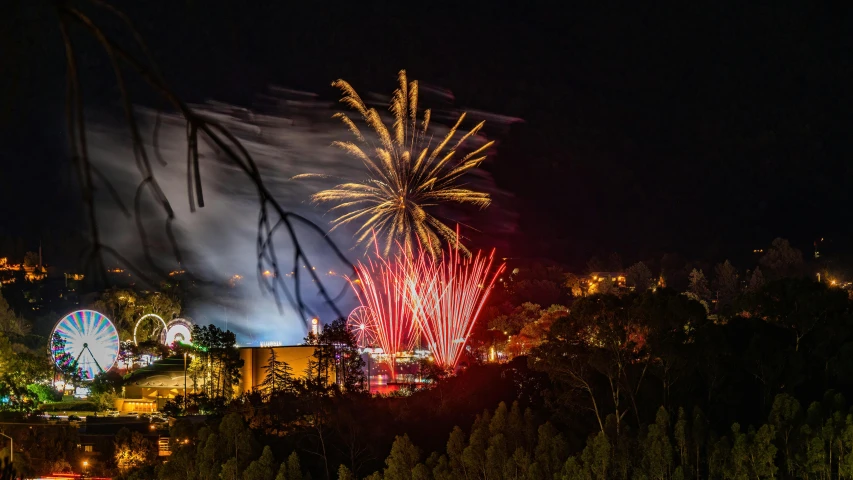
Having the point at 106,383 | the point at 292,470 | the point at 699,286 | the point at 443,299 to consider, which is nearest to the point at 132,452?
the point at 292,470

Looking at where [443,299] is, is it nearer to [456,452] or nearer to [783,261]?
[456,452]

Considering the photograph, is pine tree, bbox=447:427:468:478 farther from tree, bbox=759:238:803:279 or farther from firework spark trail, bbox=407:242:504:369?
tree, bbox=759:238:803:279

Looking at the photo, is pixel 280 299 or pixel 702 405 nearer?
pixel 280 299

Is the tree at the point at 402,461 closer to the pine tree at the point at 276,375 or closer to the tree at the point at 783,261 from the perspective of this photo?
the pine tree at the point at 276,375

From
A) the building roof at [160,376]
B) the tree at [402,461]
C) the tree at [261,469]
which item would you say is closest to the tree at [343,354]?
the building roof at [160,376]

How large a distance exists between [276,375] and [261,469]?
43.3ft

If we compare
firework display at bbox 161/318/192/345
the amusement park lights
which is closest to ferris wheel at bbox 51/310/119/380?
firework display at bbox 161/318/192/345

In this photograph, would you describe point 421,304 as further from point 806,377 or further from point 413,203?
point 806,377

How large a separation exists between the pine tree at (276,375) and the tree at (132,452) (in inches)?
231

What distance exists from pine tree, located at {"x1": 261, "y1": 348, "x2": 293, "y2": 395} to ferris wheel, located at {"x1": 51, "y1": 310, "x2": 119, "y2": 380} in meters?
13.7

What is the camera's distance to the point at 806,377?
976 inches

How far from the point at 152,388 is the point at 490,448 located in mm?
26167

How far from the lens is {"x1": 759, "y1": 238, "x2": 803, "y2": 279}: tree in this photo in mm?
66750

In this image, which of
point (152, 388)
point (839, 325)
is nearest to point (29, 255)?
point (152, 388)
